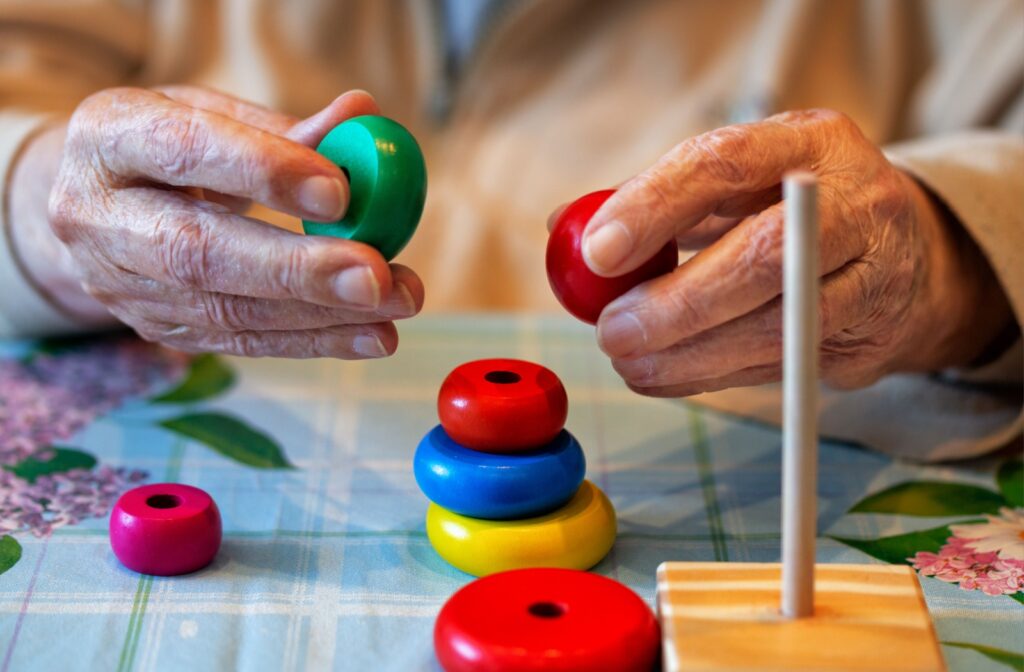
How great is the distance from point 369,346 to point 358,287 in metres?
0.12

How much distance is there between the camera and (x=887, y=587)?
745 mm

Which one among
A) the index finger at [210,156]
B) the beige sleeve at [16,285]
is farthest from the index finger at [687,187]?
the beige sleeve at [16,285]

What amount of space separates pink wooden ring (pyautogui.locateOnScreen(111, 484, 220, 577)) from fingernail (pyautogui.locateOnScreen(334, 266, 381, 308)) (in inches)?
8.3

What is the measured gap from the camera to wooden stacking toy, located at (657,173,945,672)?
0.66 m

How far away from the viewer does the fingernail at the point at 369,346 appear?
939mm

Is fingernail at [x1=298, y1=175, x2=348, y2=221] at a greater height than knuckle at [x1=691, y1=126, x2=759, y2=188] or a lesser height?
lesser

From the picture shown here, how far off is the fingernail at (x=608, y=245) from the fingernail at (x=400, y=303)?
0.15 m

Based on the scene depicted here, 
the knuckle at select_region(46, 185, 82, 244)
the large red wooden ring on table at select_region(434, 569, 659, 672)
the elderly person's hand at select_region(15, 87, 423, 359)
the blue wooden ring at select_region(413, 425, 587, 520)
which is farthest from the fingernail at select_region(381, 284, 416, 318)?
the knuckle at select_region(46, 185, 82, 244)

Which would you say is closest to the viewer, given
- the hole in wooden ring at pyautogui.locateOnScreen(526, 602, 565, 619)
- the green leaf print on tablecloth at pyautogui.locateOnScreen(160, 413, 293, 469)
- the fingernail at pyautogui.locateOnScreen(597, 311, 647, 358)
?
the hole in wooden ring at pyautogui.locateOnScreen(526, 602, 565, 619)

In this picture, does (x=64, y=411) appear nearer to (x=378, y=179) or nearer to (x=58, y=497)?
(x=58, y=497)

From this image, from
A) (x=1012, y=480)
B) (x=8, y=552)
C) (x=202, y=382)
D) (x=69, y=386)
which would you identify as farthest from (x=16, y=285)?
(x=1012, y=480)

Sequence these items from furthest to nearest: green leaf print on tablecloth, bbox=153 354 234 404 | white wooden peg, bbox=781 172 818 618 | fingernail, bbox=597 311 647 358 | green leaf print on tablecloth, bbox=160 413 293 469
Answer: green leaf print on tablecloth, bbox=153 354 234 404 < green leaf print on tablecloth, bbox=160 413 293 469 < fingernail, bbox=597 311 647 358 < white wooden peg, bbox=781 172 818 618

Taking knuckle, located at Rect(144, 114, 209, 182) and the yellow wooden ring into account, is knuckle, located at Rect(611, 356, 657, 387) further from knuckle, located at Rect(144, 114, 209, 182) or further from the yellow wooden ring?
knuckle, located at Rect(144, 114, 209, 182)

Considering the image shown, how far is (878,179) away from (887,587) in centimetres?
38
